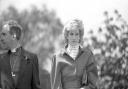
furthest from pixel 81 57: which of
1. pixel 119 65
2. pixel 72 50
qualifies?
pixel 119 65

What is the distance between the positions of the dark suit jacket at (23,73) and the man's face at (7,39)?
15cm

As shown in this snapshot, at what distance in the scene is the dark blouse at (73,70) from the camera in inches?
283

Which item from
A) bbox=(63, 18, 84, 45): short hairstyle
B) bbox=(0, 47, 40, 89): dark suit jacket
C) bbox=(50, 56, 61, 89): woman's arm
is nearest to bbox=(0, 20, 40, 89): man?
bbox=(0, 47, 40, 89): dark suit jacket

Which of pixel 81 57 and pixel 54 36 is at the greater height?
pixel 81 57

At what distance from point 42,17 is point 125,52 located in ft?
76.0

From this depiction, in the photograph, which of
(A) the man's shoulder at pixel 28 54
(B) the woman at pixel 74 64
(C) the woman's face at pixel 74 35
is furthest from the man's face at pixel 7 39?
(C) the woman's face at pixel 74 35

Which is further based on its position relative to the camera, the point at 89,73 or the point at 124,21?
the point at 124,21

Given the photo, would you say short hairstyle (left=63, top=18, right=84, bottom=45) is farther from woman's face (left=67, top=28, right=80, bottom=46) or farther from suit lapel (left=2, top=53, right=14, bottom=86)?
suit lapel (left=2, top=53, right=14, bottom=86)

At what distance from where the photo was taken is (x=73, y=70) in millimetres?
7211

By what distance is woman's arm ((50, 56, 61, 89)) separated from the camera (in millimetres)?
7266

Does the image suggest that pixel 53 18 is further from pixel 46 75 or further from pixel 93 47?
pixel 93 47

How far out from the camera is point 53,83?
7.33 meters

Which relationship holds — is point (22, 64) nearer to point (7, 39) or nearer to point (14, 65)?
point (14, 65)

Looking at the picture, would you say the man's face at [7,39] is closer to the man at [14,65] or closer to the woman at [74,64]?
the man at [14,65]
